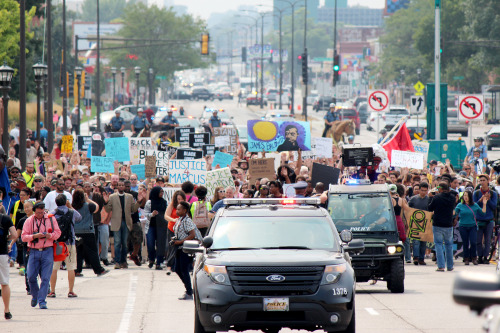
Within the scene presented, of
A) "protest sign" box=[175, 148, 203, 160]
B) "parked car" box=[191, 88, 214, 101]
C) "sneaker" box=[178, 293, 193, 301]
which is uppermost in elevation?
"parked car" box=[191, 88, 214, 101]

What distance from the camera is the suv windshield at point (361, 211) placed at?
53.2 ft

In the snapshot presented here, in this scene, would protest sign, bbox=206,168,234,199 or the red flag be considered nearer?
protest sign, bbox=206,168,234,199

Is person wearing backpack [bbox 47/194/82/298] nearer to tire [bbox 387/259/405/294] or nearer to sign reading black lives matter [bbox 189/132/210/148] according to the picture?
tire [bbox 387/259/405/294]

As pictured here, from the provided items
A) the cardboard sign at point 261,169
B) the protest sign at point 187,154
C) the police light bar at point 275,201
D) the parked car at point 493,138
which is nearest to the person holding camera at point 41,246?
the police light bar at point 275,201

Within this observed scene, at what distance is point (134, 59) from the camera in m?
103

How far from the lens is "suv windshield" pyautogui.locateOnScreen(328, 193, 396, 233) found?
53.2 ft

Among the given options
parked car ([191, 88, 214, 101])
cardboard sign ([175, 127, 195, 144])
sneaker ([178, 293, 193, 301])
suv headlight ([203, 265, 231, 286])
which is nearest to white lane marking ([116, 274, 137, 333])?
sneaker ([178, 293, 193, 301])

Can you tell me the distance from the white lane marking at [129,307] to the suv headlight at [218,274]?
86.4 inches

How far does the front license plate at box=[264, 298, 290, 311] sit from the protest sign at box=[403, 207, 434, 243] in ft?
33.6

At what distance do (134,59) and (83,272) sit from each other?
8480cm

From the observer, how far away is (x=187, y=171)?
2336 cm

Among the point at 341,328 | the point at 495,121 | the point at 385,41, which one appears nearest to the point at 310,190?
the point at 341,328

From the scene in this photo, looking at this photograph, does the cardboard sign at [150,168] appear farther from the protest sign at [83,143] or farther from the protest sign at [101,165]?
the protest sign at [83,143]

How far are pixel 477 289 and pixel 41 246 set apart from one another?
10.9 m
